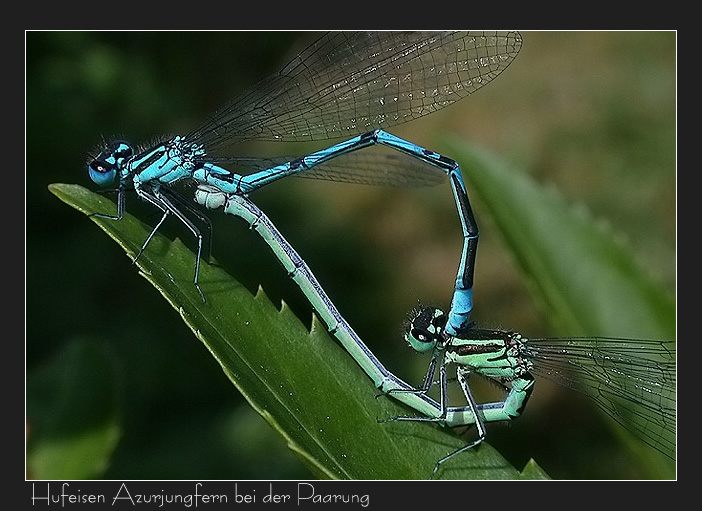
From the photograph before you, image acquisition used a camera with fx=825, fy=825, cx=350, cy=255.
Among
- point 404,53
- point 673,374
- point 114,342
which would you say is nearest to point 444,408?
point 673,374

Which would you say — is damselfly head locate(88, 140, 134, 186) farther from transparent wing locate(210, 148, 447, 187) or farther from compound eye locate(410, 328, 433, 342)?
compound eye locate(410, 328, 433, 342)

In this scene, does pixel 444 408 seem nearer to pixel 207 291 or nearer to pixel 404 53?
pixel 207 291

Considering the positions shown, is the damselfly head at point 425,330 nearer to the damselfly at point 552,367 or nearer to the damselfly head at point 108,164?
the damselfly at point 552,367

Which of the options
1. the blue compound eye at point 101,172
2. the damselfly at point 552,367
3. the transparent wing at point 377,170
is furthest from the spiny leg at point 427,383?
the blue compound eye at point 101,172

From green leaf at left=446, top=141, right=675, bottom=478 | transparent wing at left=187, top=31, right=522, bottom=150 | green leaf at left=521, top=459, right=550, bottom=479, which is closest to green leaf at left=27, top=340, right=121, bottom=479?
transparent wing at left=187, top=31, right=522, bottom=150

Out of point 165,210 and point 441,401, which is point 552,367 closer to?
point 441,401

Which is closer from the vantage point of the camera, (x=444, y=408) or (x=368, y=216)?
(x=444, y=408)

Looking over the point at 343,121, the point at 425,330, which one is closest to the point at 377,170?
the point at 343,121
